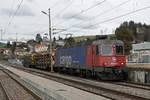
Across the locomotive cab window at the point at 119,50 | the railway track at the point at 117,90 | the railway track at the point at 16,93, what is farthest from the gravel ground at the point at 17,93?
the locomotive cab window at the point at 119,50

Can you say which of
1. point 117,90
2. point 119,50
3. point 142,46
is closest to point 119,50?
point 119,50

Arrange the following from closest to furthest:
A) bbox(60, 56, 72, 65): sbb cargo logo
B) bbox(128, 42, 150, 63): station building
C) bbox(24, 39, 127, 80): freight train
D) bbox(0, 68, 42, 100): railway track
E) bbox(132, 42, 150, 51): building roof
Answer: bbox(0, 68, 42, 100): railway track < bbox(24, 39, 127, 80): freight train < bbox(60, 56, 72, 65): sbb cargo logo < bbox(128, 42, 150, 63): station building < bbox(132, 42, 150, 51): building roof

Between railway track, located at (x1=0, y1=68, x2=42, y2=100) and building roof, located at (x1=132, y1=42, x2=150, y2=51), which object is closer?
railway track, located at (x1=0, y1=68, x2=42, y2=100)

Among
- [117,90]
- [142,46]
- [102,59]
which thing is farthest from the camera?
[142,46]

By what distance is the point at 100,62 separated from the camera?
1784 cm

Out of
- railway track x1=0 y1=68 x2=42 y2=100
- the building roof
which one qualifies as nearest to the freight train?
railway track x1=0 y1=68 x2=42 y2=100

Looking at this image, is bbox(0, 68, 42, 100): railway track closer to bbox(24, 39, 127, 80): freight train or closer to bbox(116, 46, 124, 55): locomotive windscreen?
bbox(24, 39, 127, 80): freight train

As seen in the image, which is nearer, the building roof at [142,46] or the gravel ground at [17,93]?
the gravel ground at [17,93]

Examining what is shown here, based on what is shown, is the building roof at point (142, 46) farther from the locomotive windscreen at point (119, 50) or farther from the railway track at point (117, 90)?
the railway track at point (117, 90)

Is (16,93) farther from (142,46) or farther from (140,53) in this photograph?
(142,46)

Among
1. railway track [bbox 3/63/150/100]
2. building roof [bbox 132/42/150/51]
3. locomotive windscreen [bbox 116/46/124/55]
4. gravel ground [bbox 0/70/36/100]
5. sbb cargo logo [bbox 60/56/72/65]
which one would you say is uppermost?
building roof [bbox 132/42/150/51]

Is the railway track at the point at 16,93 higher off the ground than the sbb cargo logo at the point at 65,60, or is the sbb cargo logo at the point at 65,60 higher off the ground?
the sbb cargo logo at the point at 65,60

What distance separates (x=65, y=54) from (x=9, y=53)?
12287cm

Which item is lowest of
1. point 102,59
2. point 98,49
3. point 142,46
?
point 102,59
